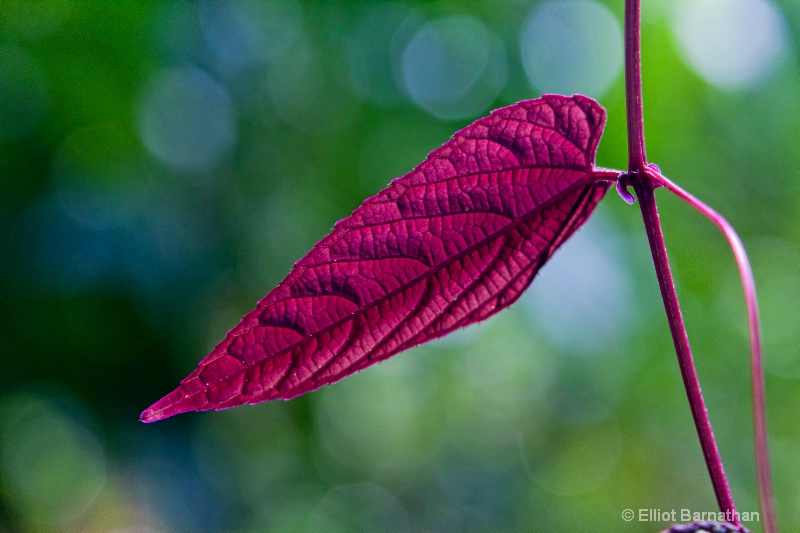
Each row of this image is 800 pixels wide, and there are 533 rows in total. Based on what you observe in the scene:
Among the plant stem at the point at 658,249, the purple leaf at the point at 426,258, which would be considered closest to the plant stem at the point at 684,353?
the plant stem at the point at 658,249

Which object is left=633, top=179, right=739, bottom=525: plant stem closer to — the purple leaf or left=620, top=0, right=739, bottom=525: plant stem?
left=620, top=0, right=739, bottom=525: plant stem

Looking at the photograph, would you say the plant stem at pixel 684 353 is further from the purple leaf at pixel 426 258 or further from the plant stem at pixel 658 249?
the purple leaf at pixel 426 258

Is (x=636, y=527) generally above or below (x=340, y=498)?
below

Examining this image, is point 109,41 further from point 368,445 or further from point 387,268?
point 387,268

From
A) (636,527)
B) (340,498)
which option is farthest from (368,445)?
(636,527)

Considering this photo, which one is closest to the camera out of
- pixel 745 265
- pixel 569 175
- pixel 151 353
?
pixel 745 265

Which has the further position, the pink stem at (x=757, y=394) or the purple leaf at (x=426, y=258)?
the purple leaf at (x=426, y=258)
